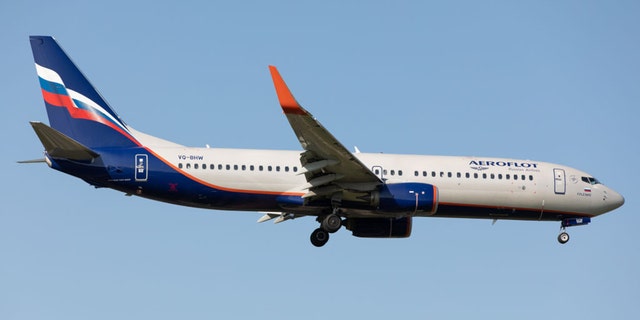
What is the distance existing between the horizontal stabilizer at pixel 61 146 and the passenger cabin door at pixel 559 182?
1940cm

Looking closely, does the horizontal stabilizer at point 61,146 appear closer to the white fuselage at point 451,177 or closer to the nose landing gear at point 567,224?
the white fuselage at point 451,177

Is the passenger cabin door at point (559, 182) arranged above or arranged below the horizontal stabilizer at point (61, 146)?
below

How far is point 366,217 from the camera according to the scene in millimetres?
47375

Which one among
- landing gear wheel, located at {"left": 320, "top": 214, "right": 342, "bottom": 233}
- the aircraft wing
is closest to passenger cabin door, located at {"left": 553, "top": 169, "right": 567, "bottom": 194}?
the aircraft wing

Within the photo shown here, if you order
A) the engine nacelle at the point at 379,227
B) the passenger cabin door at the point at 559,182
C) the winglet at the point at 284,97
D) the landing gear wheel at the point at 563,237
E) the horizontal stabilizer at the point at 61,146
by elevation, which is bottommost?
the landing gear wheel at the point at 563,237

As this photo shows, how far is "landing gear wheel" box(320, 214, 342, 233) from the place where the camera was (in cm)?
4525

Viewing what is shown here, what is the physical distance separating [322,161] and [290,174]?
226 centimetres

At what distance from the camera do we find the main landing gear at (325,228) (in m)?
45.2

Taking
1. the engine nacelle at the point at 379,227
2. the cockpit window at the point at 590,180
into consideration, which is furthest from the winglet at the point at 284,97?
the cockpit window at the point at 590,180

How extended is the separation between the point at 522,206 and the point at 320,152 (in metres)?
10.00

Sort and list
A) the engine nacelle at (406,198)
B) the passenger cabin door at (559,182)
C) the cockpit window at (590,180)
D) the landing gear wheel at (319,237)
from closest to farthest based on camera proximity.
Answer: the engine nacelle at (406,198) → the landing gear wheel at (319,237) → the passenger cabin door at (559,182) → the cockpit window at (590,180)

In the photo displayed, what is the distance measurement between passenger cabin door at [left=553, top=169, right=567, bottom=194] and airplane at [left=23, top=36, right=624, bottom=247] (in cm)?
5

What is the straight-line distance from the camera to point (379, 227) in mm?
47875

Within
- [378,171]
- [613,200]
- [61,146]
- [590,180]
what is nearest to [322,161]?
[378,171]
